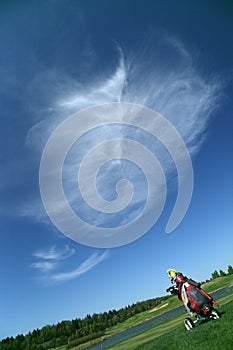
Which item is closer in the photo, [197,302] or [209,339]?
[209,339]

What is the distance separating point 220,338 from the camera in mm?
9484

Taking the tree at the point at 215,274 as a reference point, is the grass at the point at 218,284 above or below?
below

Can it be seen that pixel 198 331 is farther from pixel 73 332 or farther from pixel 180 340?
pixel 73 332

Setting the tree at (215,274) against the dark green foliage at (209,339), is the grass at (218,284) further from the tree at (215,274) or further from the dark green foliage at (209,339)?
the dark green foliage at (209,339)

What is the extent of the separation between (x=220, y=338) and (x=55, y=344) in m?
184

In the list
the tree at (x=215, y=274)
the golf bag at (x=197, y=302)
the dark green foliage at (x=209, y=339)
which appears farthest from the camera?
the tree at (x=215, y=274)

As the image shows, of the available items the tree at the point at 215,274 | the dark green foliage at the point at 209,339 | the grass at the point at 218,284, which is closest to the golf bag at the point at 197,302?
the dark green foliage at the point at 209,339

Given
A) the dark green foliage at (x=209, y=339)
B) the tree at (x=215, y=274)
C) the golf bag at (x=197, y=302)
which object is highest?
the tree at (x=215, y=274)

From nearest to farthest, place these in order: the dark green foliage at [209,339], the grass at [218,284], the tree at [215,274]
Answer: the dark green foliage at [209,339] < the grass at [218,284] < the tree at [215,274]

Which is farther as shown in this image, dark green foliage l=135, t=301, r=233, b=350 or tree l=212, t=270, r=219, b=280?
tree l=212, t=270, r=219, b=280

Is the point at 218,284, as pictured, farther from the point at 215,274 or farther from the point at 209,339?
the point at 209,339

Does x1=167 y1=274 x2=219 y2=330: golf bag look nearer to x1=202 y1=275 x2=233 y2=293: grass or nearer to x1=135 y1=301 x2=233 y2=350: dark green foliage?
x1=135 y1=301 x2=233 y2=350: dark green foliage

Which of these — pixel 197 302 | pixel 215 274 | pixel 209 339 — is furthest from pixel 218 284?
pixel 209 339

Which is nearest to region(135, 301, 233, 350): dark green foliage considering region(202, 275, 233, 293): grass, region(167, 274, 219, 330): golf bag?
region(167, 274, 219, 330): golf bag
